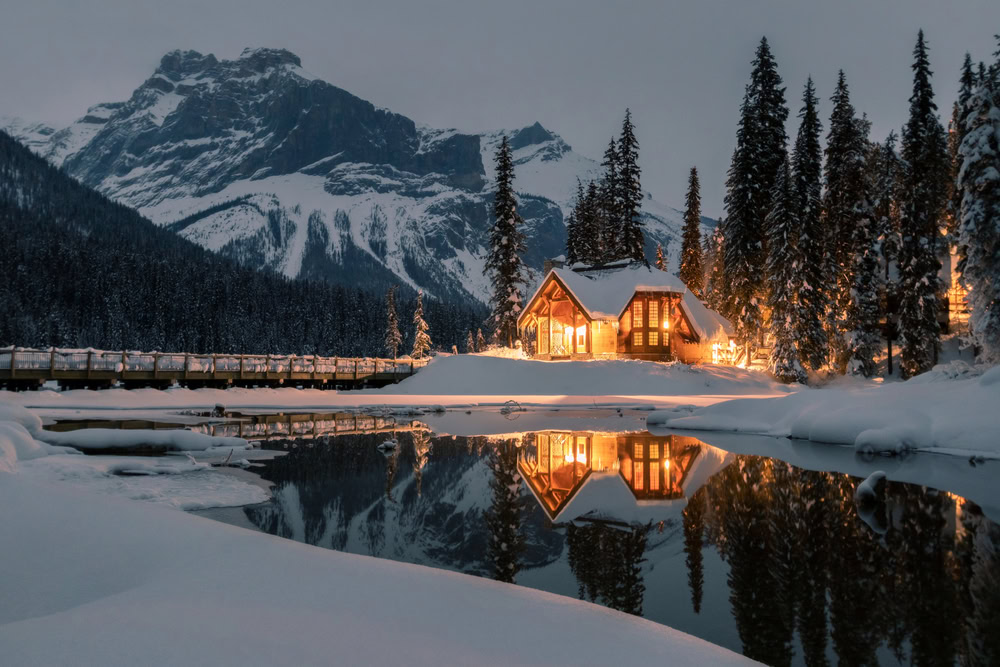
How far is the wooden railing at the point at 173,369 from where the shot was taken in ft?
97.5

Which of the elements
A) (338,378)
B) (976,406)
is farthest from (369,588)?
(338,378)

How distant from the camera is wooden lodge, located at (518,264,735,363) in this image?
43.3m

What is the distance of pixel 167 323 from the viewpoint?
99.0 meters

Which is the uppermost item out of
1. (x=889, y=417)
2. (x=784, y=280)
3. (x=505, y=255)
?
(x=505, y=255)

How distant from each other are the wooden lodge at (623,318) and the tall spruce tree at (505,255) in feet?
8.21

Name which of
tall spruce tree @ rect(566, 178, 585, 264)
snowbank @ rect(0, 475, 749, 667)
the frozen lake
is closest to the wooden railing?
the frozen lake

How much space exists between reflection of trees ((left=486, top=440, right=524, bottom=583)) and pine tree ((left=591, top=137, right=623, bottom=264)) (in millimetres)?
39389

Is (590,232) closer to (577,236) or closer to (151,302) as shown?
(577,236)

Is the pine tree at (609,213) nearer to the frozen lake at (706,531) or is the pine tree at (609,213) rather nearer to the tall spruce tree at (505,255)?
the tall spruce tree at (505,255)

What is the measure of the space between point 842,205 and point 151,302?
310 ft

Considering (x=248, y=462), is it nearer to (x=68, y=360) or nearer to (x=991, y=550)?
(x=991, y=550)

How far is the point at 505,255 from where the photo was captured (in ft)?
162

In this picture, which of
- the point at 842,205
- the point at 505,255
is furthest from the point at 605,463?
the point at 842,205

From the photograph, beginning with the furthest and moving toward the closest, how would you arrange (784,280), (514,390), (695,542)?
(784,280)
(514,390)
(695,542)
